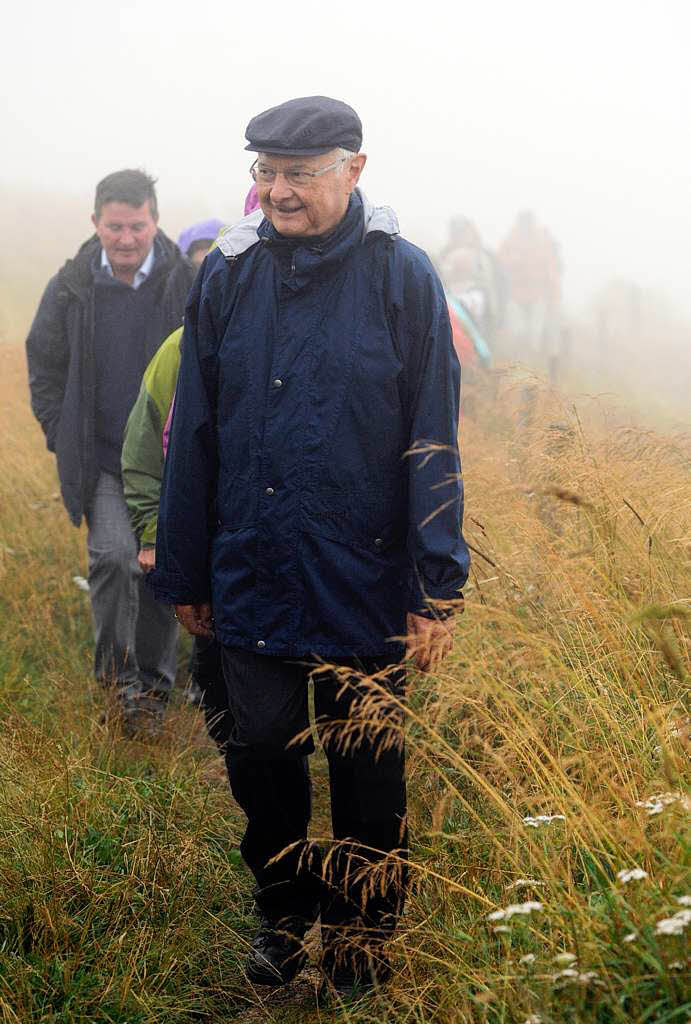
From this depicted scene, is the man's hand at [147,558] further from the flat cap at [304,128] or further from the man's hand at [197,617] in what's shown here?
the flat cap at [304,128]

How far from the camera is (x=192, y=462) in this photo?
10.7 ft

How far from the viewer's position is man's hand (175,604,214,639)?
342 centimetres

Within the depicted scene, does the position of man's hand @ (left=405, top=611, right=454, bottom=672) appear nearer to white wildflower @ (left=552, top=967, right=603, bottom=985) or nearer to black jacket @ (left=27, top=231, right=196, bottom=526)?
white wildflower @ (left=552, top=967, right=603, bottom=985)

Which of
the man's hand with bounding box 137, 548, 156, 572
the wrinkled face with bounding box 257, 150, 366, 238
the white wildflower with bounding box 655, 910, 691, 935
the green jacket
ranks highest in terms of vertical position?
the wrinkled face with bounding box 257, 150, 366, 238

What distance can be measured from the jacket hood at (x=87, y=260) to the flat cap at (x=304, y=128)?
217 cm

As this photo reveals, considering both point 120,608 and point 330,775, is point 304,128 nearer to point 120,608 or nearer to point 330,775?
point 330,775

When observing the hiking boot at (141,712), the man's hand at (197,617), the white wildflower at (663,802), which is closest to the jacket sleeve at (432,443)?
the man's hand at (197,617)

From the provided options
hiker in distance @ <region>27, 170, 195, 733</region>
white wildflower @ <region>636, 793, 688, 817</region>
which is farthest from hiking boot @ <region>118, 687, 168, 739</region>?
Result: white wildflower @ <region>636, 793, 688, 817</region>

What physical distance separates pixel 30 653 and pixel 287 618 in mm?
2647

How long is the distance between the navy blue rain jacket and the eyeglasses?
0.13 metres

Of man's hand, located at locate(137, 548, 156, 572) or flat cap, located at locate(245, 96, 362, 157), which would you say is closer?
flat cap, located at locate(245, 96, 362, 157)

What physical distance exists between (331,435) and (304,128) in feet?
2.36

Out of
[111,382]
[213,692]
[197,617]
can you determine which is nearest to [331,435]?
[197,617]

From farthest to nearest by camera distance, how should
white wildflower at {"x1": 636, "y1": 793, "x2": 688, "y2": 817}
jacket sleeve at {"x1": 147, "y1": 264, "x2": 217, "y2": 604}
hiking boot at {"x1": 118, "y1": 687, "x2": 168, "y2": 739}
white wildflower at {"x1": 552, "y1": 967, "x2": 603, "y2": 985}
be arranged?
1. hiking boot at {"x1": 118, "y1": 687, "x2": 168, "y2": 739}
2. jacket sleeve at {"x1": 147, "y1": 264, "x2": 217, "y2": 604}
3. white wildflower at {"x1": 636, "y1": 793, "x2": 688, "y2": 817}
4. white wildflower at {"x1": 552, "y1": 967, "x2": 603, "y2": 985}
